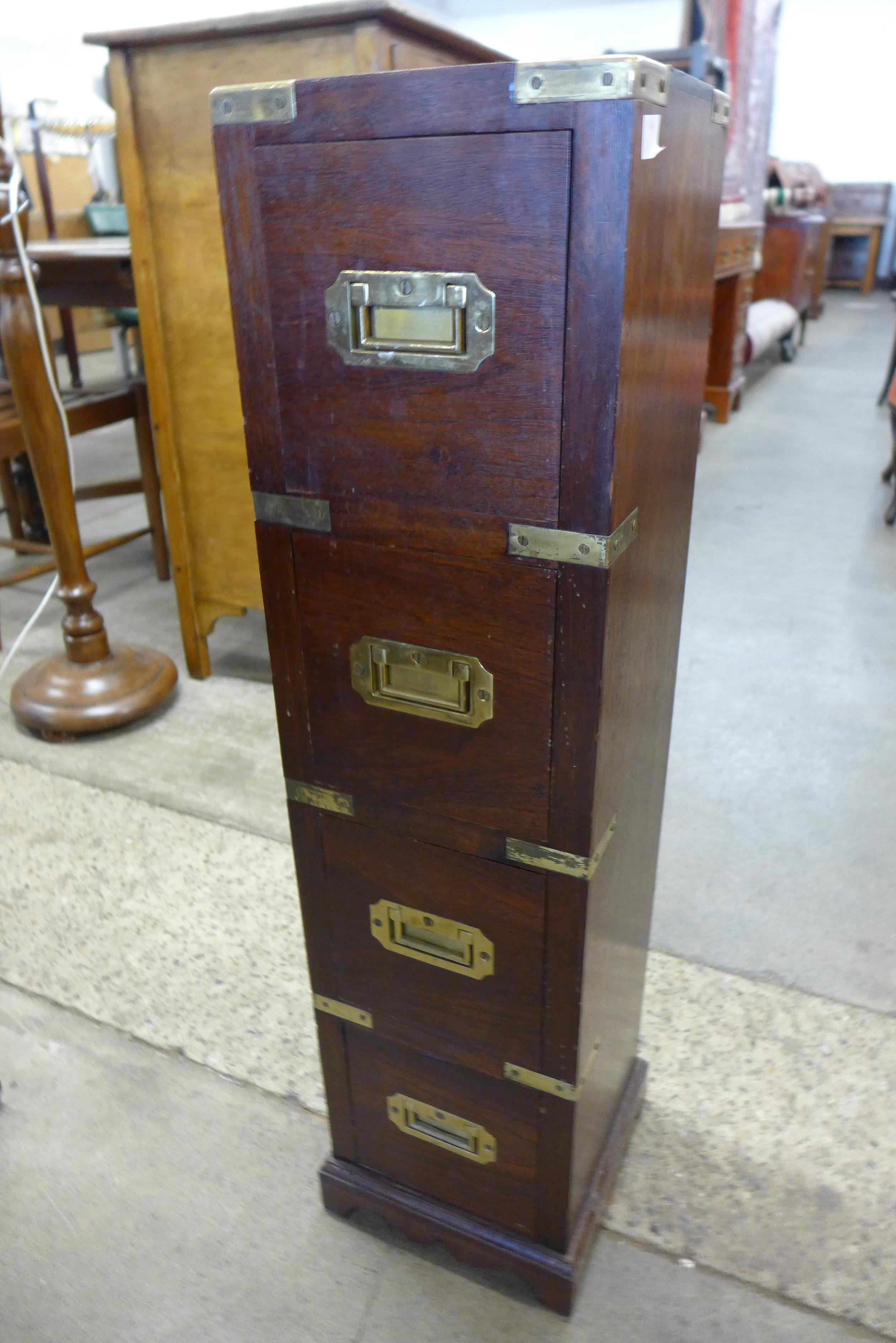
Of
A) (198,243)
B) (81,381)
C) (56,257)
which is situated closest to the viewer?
(198,243)

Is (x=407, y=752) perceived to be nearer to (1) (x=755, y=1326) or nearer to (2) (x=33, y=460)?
(1) (x=755, y=1326)

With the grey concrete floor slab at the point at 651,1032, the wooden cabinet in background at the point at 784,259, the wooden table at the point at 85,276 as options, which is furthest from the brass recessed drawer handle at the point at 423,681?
the wooden cabinet in background at the point at 784,259

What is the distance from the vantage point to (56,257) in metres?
2.32

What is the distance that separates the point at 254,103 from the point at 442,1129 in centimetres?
101

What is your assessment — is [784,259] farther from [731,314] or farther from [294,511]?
[294,511]

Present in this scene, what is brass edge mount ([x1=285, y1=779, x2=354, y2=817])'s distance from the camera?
929 mm

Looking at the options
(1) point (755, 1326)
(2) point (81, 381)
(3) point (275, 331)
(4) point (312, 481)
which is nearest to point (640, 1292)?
(1) point (755, 1326)

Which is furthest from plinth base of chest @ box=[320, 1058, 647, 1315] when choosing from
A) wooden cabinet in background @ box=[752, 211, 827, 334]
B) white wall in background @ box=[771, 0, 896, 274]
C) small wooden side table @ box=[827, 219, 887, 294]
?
white wall in background @ box=[771, 0, 896, 274]

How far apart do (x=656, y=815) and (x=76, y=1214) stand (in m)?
0.87

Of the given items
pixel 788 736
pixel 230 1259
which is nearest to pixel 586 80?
pixel 230 1259

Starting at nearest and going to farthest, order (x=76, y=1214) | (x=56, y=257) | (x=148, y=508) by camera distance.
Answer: (x=76, y=1214)
(x=56, y=257)
(x=148, y=508)

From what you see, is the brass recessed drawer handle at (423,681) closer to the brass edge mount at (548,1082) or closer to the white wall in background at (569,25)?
the brass edge mount at (548,1082)

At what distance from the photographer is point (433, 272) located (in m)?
0.69

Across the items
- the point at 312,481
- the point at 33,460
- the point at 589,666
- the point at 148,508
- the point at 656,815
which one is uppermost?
the point at 312,481
